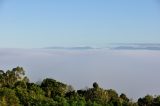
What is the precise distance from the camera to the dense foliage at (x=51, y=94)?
51.6m

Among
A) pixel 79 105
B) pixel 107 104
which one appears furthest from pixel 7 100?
pixel 107 104

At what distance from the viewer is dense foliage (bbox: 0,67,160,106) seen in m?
51.6

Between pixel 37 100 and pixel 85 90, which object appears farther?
pixel 85 90

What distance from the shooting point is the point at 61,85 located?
6531 centimetres

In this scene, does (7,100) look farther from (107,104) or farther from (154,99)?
(154,99)

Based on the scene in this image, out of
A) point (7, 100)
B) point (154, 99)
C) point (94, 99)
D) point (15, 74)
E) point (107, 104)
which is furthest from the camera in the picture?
point (15, 74)

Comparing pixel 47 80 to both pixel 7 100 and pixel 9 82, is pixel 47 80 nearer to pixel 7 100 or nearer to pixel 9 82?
pixel 9 82

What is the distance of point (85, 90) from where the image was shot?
65.2 meters

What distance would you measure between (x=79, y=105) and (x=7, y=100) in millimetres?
7012

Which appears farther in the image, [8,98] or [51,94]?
[51,94]

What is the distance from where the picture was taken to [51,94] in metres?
63.6

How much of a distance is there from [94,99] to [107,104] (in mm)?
3905

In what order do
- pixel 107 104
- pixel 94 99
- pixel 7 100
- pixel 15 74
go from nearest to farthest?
pixel 7 100 → pixel 107 104 → pixel 94 99 → pixel 15 74

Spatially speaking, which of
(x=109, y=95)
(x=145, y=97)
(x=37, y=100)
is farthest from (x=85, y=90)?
(x=37, y=100)
